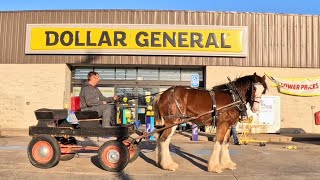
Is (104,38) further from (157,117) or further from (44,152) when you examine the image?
(44,152)

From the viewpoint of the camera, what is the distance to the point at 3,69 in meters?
20.6

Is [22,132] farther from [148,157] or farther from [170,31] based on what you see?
[148,157]

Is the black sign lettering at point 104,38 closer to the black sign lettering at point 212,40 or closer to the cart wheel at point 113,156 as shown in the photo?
the black sign lettering at point 212,40

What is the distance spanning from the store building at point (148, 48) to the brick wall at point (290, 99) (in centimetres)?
5

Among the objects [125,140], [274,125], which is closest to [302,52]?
[274,125]

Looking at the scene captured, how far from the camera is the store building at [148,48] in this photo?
19.8m

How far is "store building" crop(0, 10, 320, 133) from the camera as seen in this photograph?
19.8 metres

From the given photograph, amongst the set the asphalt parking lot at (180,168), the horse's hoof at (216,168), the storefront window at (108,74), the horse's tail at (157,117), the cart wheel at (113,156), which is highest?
the storefront window at (108,74)

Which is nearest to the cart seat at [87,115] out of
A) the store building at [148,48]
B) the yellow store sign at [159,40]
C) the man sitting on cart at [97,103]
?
the man sitting on cart at [97,103]

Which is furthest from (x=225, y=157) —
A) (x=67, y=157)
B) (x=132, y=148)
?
(x=67, y=157)

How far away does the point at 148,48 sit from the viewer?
1983 centimetres

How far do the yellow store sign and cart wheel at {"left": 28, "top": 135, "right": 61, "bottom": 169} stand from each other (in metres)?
11.8

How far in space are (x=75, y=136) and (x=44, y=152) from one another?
732mm

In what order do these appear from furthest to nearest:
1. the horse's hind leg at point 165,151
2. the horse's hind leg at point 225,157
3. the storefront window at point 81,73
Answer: the storefront window at point 81,73 < the horse's hind leg at point 225,157 < the horse's hind leg at point 165,151
